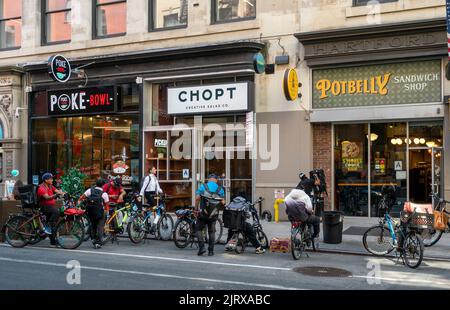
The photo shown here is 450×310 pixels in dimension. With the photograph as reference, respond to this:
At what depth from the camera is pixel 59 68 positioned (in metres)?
18.5

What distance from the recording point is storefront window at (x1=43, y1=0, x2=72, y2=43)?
802 inches

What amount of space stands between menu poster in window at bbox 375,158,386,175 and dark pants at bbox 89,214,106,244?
829cm

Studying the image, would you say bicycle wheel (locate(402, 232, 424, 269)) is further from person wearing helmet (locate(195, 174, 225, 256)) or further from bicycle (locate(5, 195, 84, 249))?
bicycle (locate(5, 195, 84, 249))

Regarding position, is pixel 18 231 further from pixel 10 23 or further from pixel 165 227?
pixel 10 23

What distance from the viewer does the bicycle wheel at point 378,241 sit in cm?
1056

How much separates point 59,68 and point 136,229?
28.3 ft

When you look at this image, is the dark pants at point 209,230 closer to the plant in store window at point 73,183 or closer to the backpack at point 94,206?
the backpack at point 94,206

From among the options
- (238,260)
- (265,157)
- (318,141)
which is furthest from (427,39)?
(238,260)

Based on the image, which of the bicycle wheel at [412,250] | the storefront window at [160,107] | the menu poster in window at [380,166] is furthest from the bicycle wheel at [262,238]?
Result: the storefront window at [160,107]

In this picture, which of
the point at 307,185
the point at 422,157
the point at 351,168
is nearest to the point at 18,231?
the point at 307,185

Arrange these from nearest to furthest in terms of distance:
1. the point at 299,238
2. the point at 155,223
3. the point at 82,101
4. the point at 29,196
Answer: the point at 299,238, the point at 29,196, the point at 155,223, the point at 82,101

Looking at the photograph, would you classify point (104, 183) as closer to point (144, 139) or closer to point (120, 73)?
point (144, 139)

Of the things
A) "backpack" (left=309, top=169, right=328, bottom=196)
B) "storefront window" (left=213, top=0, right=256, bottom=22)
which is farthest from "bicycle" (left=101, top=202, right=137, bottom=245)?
"storefront window" (left=213, top=0, right=256, bottom=22)
